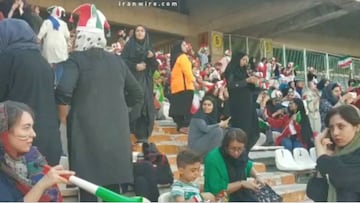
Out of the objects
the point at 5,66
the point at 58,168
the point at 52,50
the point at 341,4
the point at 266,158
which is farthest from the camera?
the point at 341,4

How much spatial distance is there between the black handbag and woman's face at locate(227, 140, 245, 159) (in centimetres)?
151

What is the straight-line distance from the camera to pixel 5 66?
329 centimetres

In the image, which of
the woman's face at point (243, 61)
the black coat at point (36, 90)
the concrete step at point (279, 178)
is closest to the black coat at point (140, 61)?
the woman's face at point (243, 61)

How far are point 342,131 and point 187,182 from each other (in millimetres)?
1271

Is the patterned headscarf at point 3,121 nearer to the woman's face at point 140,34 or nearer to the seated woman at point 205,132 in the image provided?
the woman's face at point 140,34

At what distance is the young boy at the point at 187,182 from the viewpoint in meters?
3.50

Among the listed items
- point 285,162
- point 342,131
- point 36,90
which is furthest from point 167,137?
point 342,131

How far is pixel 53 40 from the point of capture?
5.57m

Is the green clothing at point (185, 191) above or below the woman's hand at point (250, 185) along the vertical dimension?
above

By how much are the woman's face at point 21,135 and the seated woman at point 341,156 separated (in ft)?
4.43

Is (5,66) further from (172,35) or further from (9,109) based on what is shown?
Answer: (172,35)

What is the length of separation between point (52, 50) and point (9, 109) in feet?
11.0

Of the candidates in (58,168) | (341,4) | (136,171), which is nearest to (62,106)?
(136,171)

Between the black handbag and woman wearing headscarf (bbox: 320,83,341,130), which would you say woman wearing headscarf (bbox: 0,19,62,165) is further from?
woman wearing headscarf (bbox: 320,83,341,130)
